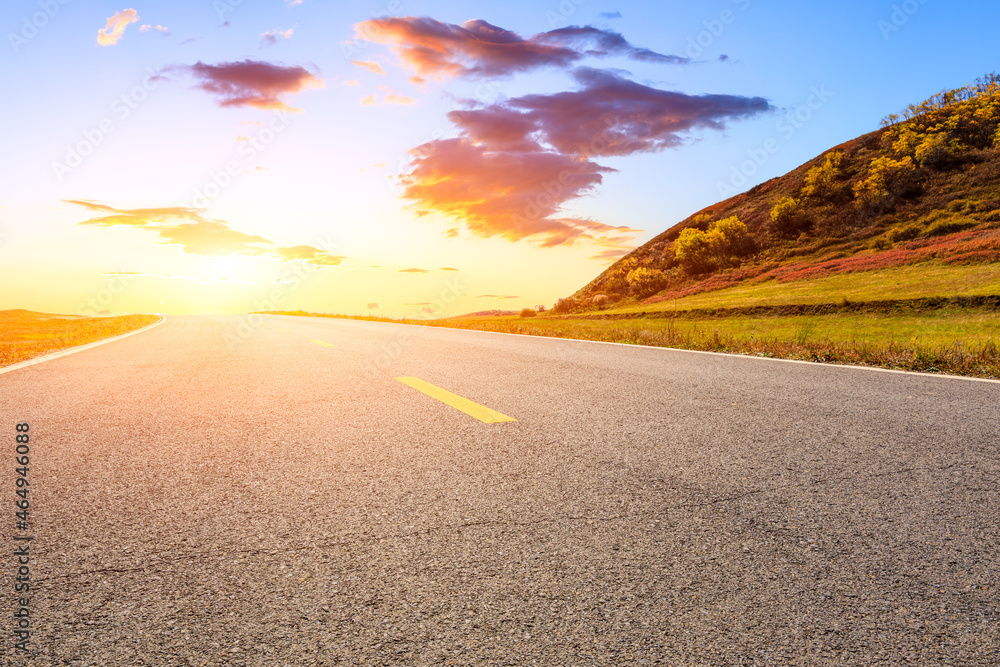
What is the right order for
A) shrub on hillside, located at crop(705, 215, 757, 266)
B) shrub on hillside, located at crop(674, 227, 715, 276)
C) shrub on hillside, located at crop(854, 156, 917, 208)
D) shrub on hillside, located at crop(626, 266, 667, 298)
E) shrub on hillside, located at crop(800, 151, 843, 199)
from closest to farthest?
shrub on hillside, located at crop(854, 156, 917, 208)
shrub on hillside, located at crop(626, 266, 667, 298)
shrub on hillside, located at crop(705, 215, 757, 266)
shrub on hillside, located at crop(674, 227, 715, 276)
shrub on hillside, located at crop(800, 151, 843, 199)

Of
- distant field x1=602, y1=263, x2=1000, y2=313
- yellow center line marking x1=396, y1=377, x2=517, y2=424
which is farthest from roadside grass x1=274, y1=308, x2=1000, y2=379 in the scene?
yellow center line marking x1=396, y1=377, x2=517, y2=424

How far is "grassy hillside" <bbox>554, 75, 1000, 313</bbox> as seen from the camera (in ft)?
168

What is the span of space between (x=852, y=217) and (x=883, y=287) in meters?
40.0

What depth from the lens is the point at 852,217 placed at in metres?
66.8

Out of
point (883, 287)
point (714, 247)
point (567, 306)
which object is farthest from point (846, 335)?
point (714, 247)

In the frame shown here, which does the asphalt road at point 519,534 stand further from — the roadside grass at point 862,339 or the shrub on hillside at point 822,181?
the shrub on hillside at point 822,181

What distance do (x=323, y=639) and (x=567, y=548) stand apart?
976mm

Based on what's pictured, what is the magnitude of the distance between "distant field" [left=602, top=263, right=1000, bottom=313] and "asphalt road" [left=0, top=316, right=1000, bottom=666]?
2995 cm

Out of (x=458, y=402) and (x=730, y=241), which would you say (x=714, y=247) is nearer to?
(x=730, y=241)

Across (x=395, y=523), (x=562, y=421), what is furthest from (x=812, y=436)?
(x=395, y=523)

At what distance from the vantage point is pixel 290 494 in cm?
295

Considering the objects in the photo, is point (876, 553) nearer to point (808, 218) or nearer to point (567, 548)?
point (567, 548)

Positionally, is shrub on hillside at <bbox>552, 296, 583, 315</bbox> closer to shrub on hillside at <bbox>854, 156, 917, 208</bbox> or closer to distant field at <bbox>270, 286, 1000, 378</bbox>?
distant field at <bbox>270, 286, 1000, 378</bbox>

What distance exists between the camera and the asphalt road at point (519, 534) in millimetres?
1700
